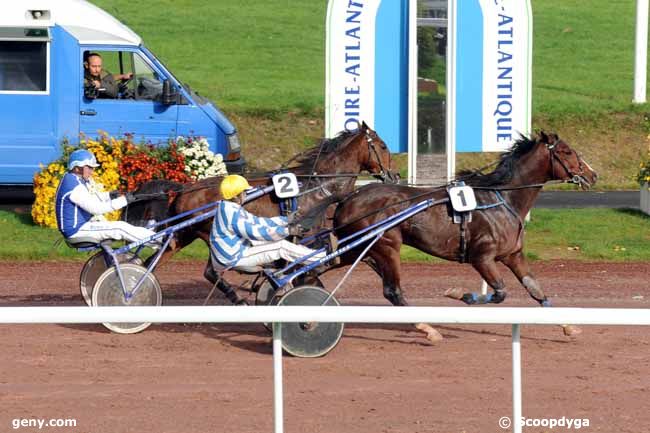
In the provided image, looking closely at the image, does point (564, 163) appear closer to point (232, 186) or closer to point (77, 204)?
point (232, 186)

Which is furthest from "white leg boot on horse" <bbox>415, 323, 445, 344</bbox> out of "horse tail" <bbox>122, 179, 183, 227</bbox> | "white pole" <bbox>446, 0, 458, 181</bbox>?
"white pole" <bbox>446, 0, 458, 181</bbox>

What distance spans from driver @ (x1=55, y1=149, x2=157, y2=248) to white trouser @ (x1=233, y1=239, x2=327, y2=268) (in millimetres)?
1066

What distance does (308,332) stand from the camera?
8.49 meters

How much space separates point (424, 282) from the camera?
11.8 metres

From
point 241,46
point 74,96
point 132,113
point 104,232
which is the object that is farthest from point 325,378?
point 241,46

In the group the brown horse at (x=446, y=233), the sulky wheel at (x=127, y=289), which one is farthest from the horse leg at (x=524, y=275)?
the sulky wheel at (x=127, y=289)

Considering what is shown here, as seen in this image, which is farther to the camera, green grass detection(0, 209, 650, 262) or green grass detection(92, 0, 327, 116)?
green grass detection(92, 0, 327, 116)

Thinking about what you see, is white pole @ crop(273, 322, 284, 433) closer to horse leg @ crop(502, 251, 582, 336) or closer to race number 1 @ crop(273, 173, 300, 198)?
horse leg @ crop(502, 251, 582, 336)

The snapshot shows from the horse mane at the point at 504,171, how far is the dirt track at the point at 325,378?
3.92 feet

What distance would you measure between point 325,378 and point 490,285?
1.75m

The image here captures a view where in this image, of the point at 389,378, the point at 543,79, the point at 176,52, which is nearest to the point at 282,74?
the point at 176,52

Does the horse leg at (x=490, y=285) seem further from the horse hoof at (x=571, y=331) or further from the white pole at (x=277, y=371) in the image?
the white pole at (x=277, y=371)

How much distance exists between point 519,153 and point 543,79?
50.6ft

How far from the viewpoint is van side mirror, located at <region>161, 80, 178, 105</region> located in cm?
1466
